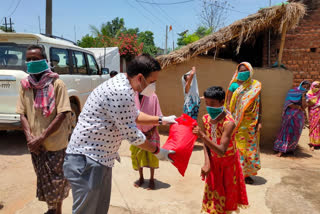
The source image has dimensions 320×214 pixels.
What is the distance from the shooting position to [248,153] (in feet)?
12.9

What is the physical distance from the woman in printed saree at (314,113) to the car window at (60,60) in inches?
223

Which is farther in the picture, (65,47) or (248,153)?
(65,47)

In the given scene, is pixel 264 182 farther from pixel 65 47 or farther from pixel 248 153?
pixel 65 47

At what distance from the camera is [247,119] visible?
13.1ft

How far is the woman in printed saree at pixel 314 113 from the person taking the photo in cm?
612

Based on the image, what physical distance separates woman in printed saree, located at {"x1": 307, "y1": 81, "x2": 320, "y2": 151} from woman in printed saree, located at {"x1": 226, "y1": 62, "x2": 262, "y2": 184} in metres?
2.87

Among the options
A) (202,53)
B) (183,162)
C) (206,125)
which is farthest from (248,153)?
(202,53)

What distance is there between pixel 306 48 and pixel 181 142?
24.0 ft

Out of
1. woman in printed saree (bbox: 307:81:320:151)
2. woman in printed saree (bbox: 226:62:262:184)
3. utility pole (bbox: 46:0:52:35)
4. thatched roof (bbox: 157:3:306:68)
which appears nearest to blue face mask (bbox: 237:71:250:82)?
woman in printed saree (bbox: 226:62:262:184)

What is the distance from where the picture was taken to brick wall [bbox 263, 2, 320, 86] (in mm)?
7818

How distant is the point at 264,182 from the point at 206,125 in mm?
2131

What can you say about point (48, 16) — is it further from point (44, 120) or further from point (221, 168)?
point (221, 168)

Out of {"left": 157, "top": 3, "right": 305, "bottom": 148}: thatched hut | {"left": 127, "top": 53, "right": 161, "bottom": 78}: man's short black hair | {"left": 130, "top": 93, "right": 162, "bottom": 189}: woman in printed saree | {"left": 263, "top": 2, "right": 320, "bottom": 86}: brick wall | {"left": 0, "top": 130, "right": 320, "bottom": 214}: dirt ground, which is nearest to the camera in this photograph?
{"left": 127, "top": 53, "right": 161, "bottom": 78}: man's short black hair

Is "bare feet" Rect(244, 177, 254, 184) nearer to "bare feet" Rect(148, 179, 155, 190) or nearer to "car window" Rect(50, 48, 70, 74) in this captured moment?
"bare feet" Rect(148, 179, 155, 190)
